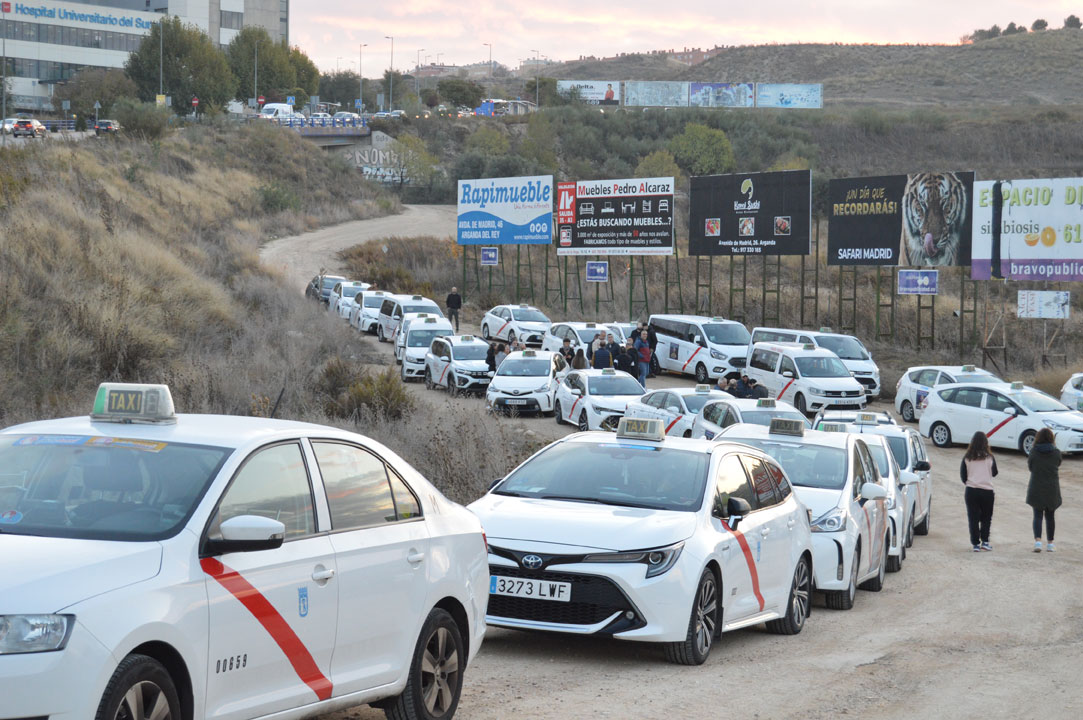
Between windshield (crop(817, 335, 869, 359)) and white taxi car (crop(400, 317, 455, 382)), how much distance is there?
10979mm

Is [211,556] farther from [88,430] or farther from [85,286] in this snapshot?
[85,286]

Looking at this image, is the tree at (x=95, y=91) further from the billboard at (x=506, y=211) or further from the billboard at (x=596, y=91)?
the billboard at (x=596, y=91)

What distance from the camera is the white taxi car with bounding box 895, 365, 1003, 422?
2983cm

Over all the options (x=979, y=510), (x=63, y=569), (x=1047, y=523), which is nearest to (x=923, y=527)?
(x=979, y=510)

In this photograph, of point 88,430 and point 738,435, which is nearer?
point 88,430

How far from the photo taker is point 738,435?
13.6m

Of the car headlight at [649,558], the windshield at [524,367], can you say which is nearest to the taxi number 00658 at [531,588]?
the car headlight at [649,558]

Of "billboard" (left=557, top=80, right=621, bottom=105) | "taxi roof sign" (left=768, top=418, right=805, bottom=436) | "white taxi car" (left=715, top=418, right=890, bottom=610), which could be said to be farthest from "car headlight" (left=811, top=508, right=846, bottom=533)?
"billboard" (left=557, top=80, right=621, bottom=105)

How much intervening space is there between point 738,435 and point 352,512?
8183mm

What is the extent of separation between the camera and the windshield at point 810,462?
42.3 ft

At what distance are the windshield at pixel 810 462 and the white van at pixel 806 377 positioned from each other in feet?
59.4

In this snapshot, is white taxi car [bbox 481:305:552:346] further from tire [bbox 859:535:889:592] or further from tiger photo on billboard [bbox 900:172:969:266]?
tire [bbox 859:535:889:592]

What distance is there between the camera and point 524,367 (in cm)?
2900

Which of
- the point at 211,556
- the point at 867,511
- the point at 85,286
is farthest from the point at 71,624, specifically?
the point at 85,286
